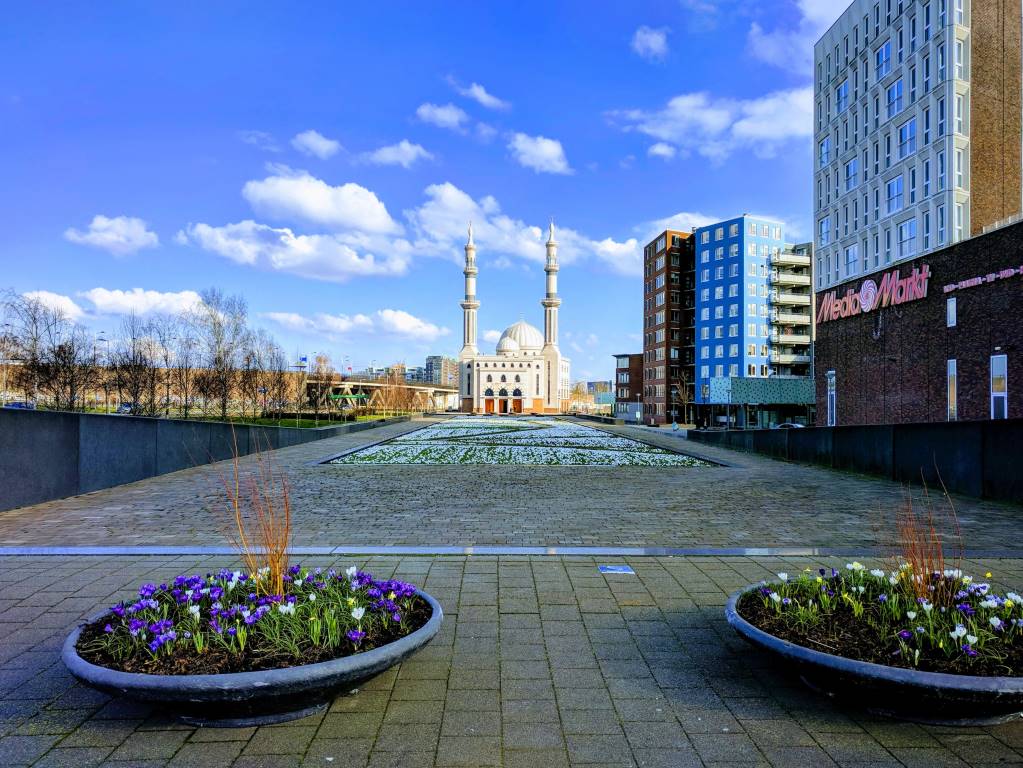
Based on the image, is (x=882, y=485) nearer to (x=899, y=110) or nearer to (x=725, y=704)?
(x=725, y=704)

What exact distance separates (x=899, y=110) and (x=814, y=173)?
905cm

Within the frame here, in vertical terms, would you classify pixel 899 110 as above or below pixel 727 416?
above

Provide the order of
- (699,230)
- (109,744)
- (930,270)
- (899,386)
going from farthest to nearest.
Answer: (699,230) < (899,386) < (930,270) < (109,744)

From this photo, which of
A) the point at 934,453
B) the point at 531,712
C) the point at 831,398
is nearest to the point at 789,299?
the point at 831,398

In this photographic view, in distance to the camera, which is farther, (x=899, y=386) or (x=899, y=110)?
(x=899, y=110)

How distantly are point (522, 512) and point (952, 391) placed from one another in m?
23.6

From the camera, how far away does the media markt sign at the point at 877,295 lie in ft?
89.8

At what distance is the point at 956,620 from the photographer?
3787mm

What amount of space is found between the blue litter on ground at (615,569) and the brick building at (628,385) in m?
88.5

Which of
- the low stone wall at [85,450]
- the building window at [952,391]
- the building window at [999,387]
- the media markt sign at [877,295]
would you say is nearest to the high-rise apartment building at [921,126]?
the media markt sign at [877,295]

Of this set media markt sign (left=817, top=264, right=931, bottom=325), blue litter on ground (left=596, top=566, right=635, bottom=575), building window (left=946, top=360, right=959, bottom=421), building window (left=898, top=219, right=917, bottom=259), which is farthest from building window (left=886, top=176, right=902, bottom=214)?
blue litter on ground (left=596, top=566, right=635, bottom=575)

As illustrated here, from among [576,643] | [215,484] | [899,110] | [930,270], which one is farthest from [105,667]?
[899,110]

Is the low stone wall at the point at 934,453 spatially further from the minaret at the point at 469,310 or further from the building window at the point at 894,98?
the minaret at the point at 469,310

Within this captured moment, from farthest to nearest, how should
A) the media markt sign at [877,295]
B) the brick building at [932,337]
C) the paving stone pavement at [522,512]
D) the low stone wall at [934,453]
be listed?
1. the media markt sign at [877,295]
2. the brick building at [932,337]
3. the low stone wall at [934,453]
4. the paving stone pavement at [522,512]
